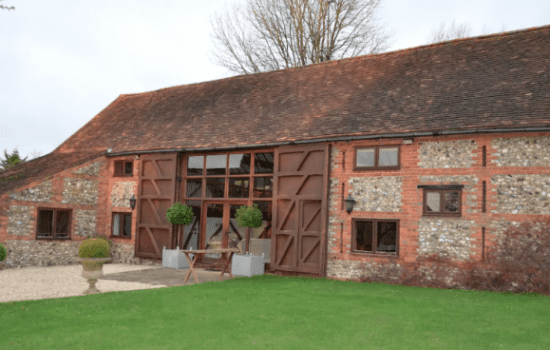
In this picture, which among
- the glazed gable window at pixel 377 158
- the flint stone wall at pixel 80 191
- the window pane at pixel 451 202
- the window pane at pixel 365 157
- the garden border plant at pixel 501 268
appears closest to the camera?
the garden border plant at pixel 501 268

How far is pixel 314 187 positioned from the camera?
12984 mm

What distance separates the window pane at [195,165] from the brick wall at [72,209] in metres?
2.17

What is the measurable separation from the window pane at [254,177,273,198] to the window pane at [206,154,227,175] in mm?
1319

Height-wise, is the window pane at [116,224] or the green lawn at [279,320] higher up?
the window pane at [116,224]

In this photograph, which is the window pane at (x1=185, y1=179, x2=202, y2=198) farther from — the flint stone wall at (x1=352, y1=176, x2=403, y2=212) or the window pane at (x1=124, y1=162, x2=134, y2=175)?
the flint stone wall at (x1=352, y1=176, x2=403, y2=212)

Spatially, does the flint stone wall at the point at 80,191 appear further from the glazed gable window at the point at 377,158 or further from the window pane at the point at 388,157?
the window pane at the point at 388,157

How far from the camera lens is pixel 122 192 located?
665 inches

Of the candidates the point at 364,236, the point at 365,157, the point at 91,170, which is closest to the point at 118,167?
the point at 91,170

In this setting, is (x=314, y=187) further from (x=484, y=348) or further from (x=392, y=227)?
(x=484, y=348)

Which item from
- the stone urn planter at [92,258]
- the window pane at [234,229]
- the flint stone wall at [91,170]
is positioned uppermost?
the flint stone wall at [91,170]

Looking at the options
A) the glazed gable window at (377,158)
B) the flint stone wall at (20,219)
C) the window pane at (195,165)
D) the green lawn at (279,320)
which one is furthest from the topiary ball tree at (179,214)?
the glazed gable window at (377,158)

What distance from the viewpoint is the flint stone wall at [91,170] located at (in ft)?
54.6

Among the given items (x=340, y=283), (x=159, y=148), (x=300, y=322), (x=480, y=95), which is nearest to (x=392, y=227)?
(x=340, y=283)

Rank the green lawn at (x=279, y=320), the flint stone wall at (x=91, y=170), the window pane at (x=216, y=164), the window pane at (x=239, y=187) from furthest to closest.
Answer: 1. the flint stone wall at (x=91, y=170)
2. the window pane at (x=216, y=164)
3. the window pane at (x=239, y=187)
4. the green lawn at (x=279, y=320)
